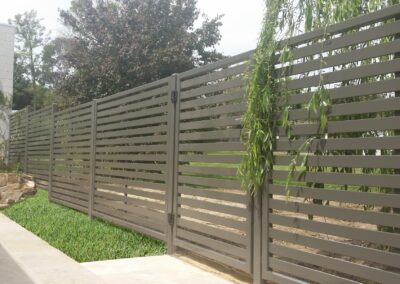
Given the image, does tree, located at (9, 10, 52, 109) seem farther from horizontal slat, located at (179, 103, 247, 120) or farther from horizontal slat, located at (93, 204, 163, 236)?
horizontal slat, located at (179, 103, 247, 120)

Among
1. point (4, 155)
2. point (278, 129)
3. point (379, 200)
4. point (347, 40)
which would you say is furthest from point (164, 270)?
point (4, 155)

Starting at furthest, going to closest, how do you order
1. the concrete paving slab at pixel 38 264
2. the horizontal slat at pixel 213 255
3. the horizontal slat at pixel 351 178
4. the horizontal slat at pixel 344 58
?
1. the concrete paving slab at pixel 38 264
2. the horizontal slat at pixel 213 255
3. the horizontal slat at pixel 344 58
4. the horizontal slat at pixel 351 178

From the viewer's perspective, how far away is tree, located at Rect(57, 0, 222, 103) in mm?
16516

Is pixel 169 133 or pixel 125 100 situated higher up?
pixel 125 100

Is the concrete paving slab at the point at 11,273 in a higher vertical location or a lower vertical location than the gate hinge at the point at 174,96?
lower

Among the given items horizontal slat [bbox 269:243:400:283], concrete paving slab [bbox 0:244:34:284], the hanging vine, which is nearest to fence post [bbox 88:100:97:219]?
concrete paving slab [bbox 0:244:34:284]

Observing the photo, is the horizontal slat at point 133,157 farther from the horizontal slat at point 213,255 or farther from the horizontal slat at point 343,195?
the horizontal slat at point 343,195

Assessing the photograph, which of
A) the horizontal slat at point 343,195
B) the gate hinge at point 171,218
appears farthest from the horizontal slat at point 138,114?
the horizontal slat at point 343,195

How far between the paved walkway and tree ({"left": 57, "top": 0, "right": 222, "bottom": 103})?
11.2 m

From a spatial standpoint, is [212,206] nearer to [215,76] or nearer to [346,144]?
[215,76]

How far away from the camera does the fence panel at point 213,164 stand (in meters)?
4.38

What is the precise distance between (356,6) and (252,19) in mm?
936

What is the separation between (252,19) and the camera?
439 cm

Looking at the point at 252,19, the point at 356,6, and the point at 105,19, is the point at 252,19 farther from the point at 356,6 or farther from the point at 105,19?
the point at 105,19
